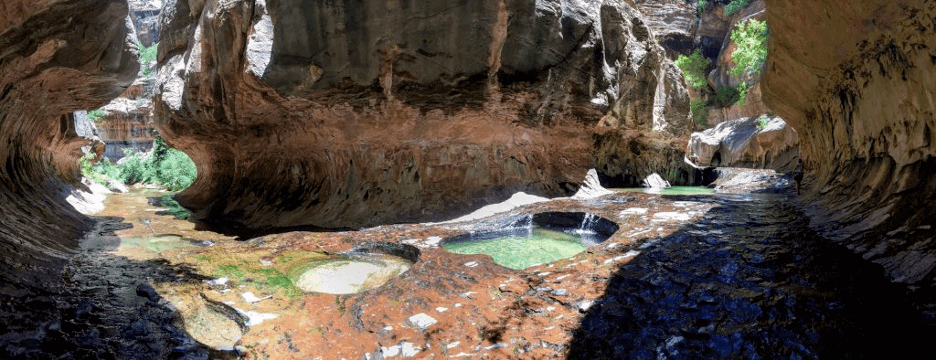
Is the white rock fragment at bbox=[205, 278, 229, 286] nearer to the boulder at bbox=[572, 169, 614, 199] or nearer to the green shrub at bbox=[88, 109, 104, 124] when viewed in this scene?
the boulder at bbox=[572, 169, 614, 199]

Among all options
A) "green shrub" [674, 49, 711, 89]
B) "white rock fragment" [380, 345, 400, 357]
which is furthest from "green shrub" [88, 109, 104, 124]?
"green shrub" [674, 49, 711, 89]

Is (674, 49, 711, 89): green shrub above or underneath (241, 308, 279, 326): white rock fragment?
above

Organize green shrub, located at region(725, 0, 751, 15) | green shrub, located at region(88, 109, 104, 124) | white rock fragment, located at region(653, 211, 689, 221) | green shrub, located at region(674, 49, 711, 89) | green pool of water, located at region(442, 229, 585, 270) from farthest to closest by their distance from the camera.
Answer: green shrub, located at region(674, 49, 711, 89)
green shrub, located at region(88, 109, 104, 124)
green shrub, located at region(725, 0, 751, 15)
white rock fragment, located at region(653, 211, 689, 221)
green pool of water, located at region(442, 229, 585, 270)

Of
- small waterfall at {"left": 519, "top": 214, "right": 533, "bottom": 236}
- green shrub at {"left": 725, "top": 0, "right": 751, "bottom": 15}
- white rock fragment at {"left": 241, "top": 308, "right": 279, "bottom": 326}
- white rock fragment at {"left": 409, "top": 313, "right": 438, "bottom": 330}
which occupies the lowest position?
white rock fragment at {"left": 241, "top": 308, "right": 279, "bottom": 326}

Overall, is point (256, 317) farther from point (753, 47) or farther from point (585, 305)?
point (753, 47)

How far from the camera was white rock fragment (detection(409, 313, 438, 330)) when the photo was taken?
303 centimetres

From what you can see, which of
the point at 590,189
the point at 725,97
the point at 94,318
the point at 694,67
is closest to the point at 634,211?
the point at 590,189

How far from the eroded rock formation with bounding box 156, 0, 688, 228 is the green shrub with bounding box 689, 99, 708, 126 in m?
22.9

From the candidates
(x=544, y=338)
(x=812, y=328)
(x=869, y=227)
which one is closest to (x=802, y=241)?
(x=869, y=227)

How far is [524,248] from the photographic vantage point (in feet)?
17.7

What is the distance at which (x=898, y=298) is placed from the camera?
262 centimetres

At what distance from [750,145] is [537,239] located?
21808 millimetres

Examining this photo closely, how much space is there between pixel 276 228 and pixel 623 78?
841cm

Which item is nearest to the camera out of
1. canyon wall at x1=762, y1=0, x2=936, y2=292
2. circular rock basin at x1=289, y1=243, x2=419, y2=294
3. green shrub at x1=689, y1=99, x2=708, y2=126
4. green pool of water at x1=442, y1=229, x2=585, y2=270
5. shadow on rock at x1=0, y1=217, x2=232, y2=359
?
shadow on rock at x1=0, y1=217, x2=232, y2=359
